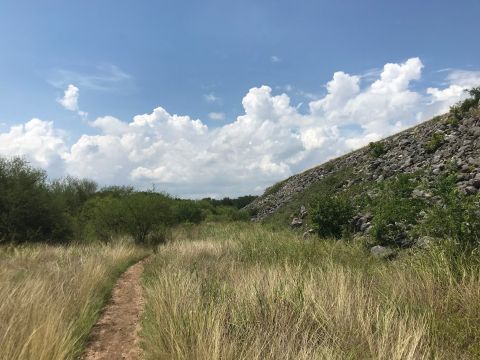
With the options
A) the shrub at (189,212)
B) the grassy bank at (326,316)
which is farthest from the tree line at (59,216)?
the shrub at (189,212)

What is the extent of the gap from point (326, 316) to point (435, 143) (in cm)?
1785

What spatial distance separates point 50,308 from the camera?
22.2 ft

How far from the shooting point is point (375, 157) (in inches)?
1102

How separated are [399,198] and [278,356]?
12831 millimetres

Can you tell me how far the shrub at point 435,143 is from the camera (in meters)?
21.0

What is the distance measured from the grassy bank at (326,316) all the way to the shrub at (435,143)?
13644 millimetres

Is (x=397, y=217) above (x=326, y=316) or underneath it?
above

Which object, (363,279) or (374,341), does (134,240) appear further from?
(374,341)

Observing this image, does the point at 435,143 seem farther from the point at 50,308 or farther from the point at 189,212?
the point at 189,212

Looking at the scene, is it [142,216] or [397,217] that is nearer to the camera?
[397,217]

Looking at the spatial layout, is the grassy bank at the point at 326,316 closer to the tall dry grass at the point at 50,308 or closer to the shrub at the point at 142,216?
the tall dry grass at the point at 50,308

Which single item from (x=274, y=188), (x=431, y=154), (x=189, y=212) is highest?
(x=274, y=188)

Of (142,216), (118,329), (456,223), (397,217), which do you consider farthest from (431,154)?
(118,329)

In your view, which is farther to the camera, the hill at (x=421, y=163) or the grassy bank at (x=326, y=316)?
the hill at (x=421, y=163)
